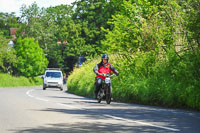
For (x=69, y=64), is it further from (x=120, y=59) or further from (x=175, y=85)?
(x=175, y=85)

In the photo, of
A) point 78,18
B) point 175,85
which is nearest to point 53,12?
point 78,18

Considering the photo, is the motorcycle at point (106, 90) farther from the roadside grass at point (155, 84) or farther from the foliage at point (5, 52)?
the foliage at point (5, 52)

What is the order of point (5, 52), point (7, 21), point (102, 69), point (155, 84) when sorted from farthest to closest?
point (7, 21) → point (5, 52) → point (155, 84) → point (102, 69)

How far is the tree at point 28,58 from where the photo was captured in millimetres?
78312

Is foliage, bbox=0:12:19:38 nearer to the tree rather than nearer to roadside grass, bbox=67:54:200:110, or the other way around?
the tree

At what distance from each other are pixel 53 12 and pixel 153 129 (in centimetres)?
8644

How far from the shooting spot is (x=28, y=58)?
261 ft

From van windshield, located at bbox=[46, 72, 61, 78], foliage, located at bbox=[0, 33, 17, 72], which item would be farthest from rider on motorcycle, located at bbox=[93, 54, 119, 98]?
foliage, located at bbox=[0, 33, 17, 72]

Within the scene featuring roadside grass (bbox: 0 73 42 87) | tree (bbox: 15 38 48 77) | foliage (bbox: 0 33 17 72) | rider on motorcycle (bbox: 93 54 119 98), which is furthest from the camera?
tree (bbox: 15 38 48 77)

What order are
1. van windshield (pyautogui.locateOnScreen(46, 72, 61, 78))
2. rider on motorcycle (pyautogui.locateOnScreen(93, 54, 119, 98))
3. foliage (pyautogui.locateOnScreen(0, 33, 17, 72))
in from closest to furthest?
rider on motorcycle (pyautogui.locateOnScreen(93, 54, 119, 98)), van windshield (pyautogui.locateOnScreen(46, 72, 61, 78)), foliage (pyautogui.locateOnScreen(0, 33, 17, 72))

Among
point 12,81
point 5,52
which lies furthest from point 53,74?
point 5,52

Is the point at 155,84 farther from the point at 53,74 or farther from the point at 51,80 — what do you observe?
the point at 53,74

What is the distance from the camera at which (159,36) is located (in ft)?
65.2

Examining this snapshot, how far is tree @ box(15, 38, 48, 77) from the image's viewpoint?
7831 centimetres
